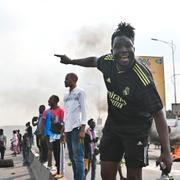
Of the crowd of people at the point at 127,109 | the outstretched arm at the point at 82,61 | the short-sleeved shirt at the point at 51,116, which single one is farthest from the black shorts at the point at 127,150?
the short-sleeved shirt at the point at 51,116

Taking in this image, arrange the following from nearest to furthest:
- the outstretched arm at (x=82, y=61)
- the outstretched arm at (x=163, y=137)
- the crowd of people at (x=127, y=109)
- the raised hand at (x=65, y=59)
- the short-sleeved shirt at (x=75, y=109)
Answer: the outstretched arm at (x=163, y=137), the crowd of people at (x=127, y=109), the outstretched arm at (x=82, y=61), the raised hand at (x=65, y=59), the short-sleeved shirt at (x=75, y=109)

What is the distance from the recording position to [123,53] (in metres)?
4.20

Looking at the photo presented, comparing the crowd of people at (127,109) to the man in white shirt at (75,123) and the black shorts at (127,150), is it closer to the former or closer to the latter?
the black shorts at (127,150)

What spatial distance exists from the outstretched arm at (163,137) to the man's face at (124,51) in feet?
1.70

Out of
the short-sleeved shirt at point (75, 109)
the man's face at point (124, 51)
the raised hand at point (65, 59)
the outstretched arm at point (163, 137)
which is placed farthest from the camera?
the short-sleeved shirt at point (75, 109)

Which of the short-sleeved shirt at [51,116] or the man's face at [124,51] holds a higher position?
the man's face at [124,51]

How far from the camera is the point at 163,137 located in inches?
156

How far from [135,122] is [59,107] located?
5408 millimetres

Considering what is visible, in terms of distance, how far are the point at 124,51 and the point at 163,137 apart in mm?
800

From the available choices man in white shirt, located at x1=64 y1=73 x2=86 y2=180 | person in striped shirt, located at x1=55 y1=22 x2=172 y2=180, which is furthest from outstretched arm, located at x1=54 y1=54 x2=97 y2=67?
man in white shirt, located at x1=64 y1=73 x2=86 y2=180

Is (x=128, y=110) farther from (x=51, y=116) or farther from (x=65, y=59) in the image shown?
(x=51, y=116)

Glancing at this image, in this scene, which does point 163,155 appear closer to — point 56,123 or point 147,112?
point 147,112

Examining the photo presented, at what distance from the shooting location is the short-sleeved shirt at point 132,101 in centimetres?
407

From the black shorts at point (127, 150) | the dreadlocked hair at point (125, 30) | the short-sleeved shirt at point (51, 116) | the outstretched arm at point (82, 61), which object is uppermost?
the dreadlocked hair at point (125, 30)
